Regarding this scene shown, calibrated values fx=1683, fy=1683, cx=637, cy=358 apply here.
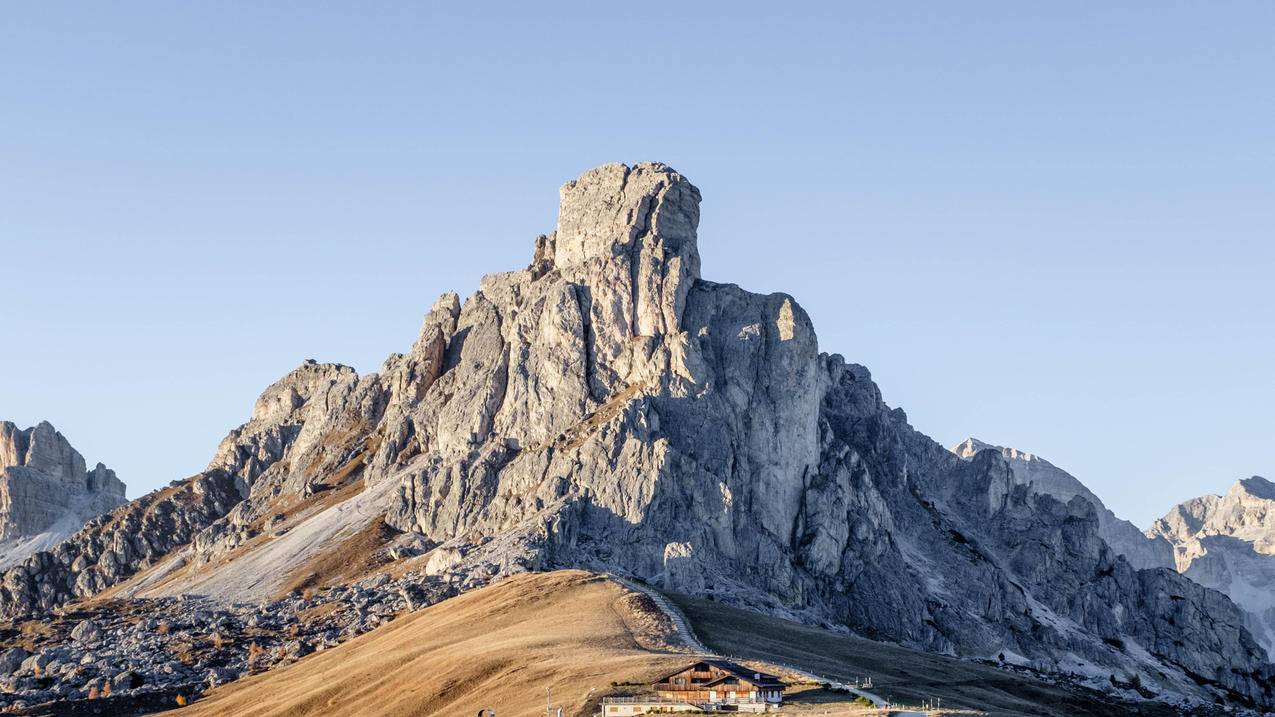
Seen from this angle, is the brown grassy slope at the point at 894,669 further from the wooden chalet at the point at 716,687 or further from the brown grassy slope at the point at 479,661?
the wooden chalet at the point at 716,687

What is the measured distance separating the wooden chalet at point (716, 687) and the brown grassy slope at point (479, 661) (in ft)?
22.0

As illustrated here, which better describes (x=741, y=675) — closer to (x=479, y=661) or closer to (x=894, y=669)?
(x=479, y=661)

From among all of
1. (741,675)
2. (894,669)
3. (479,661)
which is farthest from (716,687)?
(894,669)

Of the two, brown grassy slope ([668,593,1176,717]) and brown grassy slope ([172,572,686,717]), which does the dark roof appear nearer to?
brown grassy slope ([172,572,686,717])

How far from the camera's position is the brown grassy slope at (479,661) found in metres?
137

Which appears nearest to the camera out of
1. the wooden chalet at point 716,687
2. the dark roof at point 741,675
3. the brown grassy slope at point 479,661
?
the wooden chalet at point 716,687

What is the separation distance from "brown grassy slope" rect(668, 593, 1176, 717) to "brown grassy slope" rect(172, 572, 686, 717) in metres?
11.3

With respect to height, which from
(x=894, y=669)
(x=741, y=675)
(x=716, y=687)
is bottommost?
(x=716, y=687)

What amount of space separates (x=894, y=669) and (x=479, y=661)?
153 ft

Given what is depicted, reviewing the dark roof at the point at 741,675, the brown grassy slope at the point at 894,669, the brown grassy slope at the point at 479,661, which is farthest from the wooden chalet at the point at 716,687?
the brown grassy slope at the point at 894,669

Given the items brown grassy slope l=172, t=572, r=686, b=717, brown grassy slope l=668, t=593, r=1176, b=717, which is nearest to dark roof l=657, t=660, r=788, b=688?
brown grassy slope l=172, t=572, r=686, b=717

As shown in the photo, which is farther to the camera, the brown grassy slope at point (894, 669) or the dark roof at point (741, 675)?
the brown grassy slope at point (894, 669)

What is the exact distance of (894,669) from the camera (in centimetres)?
17150

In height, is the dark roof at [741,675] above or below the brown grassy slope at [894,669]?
below
